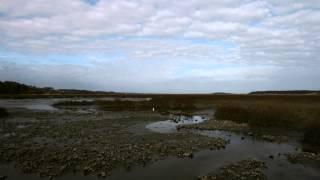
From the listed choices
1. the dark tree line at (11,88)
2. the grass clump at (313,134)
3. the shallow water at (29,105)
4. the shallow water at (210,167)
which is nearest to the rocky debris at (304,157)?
the shallow water at (210,167)

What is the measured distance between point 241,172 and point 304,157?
5702 mm

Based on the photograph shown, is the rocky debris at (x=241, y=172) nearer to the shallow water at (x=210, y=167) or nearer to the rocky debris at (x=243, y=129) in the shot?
the shallow water at (x=210, y=167)

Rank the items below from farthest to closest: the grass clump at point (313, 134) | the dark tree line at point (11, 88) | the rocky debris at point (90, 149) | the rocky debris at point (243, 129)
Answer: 1. the dark tree line at point (11, 88)
2. the rocky debris at point (243, 129)
3. the grass clump at point (313, 134)
4. the rocky debris at point (90, 149)

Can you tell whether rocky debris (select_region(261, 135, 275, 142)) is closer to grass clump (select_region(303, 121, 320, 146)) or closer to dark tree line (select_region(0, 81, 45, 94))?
grass clump (select_region(303, 121, 320, 146))

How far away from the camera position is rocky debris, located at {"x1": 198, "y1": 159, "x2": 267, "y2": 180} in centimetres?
1542

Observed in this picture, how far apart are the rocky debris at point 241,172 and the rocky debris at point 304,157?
2217 millimetres

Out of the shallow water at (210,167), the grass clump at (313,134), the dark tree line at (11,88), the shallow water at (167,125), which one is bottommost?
the shallow water at (210,167)

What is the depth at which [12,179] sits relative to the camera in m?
15.1

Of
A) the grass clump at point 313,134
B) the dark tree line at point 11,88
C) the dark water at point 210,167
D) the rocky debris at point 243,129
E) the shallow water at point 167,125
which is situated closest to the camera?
the dark water at point 210,167

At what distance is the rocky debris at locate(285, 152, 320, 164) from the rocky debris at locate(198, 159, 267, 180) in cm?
222

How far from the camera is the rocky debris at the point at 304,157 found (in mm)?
18906

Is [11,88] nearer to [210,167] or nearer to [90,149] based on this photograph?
[90,149]

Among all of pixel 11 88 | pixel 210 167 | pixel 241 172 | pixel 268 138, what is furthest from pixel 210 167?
pixel 11 88

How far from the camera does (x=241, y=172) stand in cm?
1633
